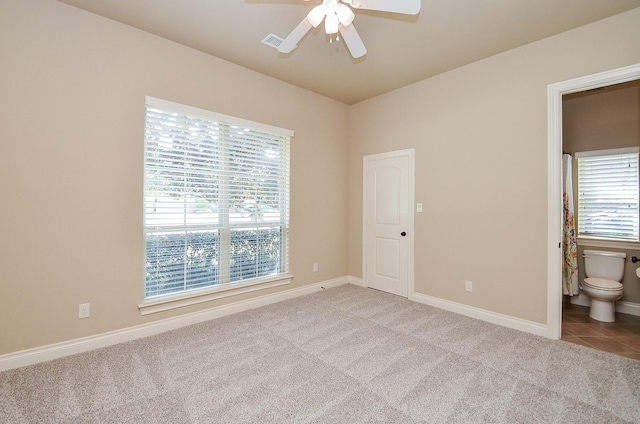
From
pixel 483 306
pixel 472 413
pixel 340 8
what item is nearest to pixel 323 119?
pixel 340 8

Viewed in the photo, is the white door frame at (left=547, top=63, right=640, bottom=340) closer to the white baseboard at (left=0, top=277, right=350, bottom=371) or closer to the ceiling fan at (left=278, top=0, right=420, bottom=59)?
the ceiling fan at (left=278, top=0, right=420, bottom=59)

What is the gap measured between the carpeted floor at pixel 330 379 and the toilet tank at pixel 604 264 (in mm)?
1475

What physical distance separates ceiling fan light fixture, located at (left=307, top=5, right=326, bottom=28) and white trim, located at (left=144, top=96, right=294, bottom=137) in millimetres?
1620

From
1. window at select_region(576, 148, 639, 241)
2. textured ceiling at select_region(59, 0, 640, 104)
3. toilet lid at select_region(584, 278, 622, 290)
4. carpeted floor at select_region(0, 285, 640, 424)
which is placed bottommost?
carpeted floor at select_region(0, 285, 640, 424)

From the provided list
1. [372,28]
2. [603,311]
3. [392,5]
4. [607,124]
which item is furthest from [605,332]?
[372,28]

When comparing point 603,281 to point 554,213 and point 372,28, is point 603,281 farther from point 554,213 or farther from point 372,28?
point 372,28

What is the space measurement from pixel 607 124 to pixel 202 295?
17.5ft

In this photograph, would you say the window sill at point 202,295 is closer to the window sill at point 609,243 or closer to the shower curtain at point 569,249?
the shower curtain at point 569,249

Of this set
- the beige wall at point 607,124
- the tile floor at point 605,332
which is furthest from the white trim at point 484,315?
the beige wall at point 607,124

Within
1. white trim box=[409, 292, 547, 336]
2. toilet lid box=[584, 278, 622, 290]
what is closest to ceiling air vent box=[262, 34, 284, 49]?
white trim box=[409, 292, 547, 336]

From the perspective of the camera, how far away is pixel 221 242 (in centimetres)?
329

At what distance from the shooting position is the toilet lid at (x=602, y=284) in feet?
10.2

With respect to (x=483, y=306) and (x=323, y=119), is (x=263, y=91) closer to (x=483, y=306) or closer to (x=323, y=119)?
(x=323, y=119)

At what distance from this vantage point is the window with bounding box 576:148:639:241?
136 inches
